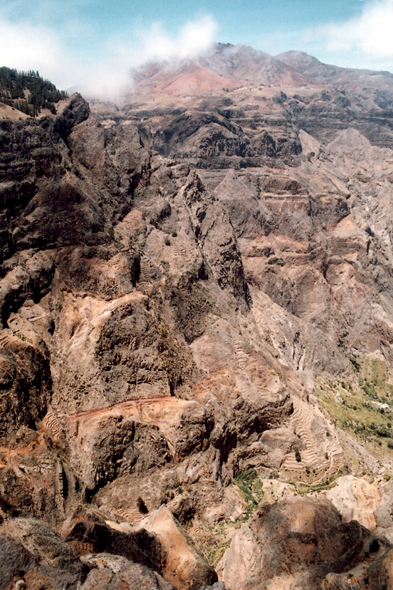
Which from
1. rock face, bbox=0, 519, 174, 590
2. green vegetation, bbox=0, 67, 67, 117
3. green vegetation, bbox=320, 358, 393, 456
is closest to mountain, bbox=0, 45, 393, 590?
rock face, bbox=0, 519, 174, 590

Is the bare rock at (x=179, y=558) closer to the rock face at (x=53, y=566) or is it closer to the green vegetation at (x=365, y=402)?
the rock face at (x=53, y=566)

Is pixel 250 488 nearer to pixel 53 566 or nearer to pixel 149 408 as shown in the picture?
pixel 149 408

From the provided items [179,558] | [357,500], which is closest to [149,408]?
[179,558]

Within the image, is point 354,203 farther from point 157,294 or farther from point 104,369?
point 104,369

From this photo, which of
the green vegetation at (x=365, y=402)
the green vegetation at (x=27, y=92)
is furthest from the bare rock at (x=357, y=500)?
the green vegetation at (x=27, y=92)

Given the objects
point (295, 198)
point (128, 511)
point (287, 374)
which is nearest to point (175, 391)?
point (128, 511)

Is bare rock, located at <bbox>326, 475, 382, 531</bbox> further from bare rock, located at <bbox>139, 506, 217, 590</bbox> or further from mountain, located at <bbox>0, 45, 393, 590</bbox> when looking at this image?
bare rock, located at <bbox>139, 506, 217, 590</bbox>

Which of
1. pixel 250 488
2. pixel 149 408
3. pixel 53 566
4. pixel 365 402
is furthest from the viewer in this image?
pixel 365 402
